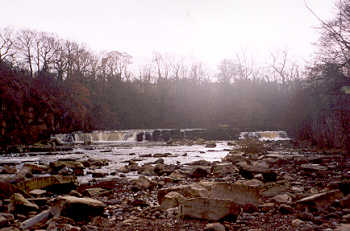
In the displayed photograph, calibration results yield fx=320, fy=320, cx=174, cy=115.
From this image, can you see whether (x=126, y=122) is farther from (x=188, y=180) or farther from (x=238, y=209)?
(x=238, y=209)

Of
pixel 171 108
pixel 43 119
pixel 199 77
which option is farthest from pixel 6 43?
pixel 199 77

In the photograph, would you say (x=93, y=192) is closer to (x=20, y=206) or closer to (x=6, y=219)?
(x=20, y=206)

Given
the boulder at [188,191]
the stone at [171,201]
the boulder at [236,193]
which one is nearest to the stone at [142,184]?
the boulder at [188,191]

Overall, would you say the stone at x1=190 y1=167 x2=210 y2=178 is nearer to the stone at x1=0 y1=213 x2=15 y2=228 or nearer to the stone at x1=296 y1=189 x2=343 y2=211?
the stone at x1=296 y1=189 x2=343 y2=211

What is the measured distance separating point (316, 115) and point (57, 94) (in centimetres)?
3191

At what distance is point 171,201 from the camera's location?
4.80 metres

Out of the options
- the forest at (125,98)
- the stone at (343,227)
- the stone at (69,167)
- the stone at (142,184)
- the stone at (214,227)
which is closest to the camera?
the stone at (343,227)

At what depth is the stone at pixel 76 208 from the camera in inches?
170

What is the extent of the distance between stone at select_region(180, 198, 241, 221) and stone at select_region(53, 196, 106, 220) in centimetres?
131

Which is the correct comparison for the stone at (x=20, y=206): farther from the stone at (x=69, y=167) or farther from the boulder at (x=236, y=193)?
the stone at (x=69, y=167)

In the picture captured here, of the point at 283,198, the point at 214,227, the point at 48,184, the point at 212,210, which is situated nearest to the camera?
the point at 214,227

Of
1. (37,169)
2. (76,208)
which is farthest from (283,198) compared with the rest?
(37,169)

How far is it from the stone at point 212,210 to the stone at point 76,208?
131 centimetres

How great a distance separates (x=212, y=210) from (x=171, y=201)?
3.17 feet
